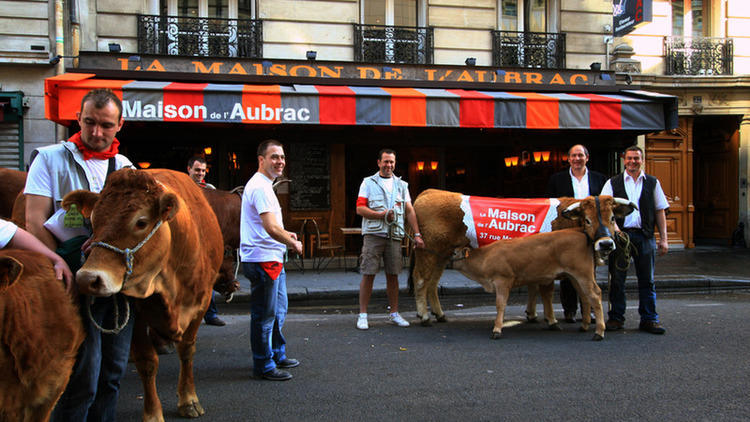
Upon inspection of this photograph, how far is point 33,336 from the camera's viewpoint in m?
2.19

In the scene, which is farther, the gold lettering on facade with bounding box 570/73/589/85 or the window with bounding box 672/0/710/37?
the window with bounding box 672/0/710/37

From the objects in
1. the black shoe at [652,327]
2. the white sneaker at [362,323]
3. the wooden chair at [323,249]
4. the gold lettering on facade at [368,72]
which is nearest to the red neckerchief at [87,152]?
the white sneaker at [362,323]

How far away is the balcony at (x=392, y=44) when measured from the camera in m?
12.2

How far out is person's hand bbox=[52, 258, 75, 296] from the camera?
7.78 feet

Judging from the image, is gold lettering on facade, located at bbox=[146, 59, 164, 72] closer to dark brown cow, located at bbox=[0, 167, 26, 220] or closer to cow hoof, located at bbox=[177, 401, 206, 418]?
dark brown cow, located at bbox=[0, 167, 26, 220]

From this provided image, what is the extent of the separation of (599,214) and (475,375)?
7.97 ft

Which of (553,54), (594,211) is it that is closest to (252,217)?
(594,211)

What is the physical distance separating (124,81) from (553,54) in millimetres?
9890

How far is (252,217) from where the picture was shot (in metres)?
4.36

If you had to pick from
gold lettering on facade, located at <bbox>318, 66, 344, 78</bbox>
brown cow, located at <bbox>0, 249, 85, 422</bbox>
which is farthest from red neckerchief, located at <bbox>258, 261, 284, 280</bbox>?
gold lettering on facade, located at <bbox>318, 66, 344, 78</bbox>

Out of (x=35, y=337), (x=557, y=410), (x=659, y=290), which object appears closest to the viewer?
(x=35, y=337)

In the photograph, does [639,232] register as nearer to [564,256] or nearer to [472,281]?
[564,256]

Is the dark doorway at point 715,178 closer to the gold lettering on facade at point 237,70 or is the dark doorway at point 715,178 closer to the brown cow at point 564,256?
the brown cow at point 564,256

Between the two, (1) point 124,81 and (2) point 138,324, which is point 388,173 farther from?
(1) point 124,81
